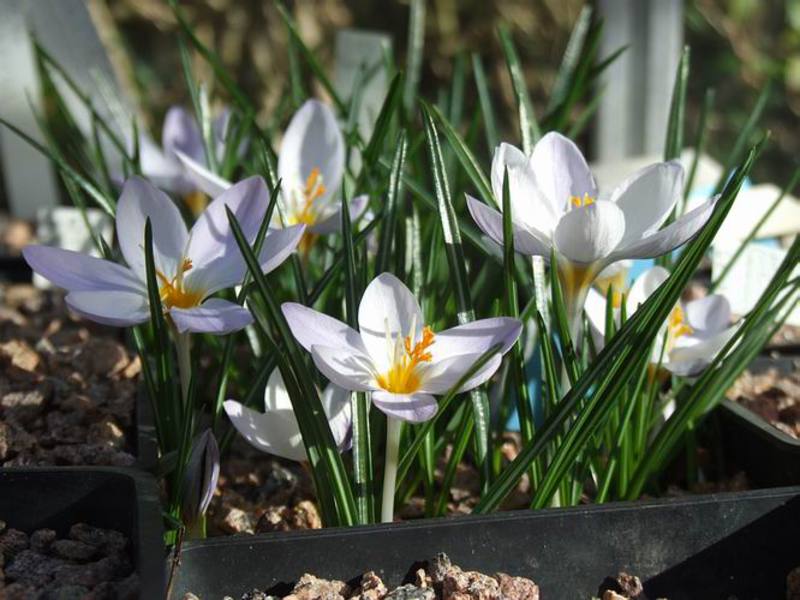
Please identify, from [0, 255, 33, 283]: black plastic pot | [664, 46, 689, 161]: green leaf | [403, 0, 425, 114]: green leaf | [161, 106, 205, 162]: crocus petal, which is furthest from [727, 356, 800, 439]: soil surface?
[0, 255, 33, 283]: black plastic pot

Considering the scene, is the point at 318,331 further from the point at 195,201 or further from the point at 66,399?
the point at 195,201

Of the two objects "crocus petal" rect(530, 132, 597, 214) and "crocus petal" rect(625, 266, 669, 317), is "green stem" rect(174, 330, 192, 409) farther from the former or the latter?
"crocus petal" rect(625, 266, 669, 317)

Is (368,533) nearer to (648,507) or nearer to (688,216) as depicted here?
(648,507)

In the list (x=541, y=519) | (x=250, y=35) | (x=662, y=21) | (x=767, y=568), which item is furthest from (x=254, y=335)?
(x=250, y=35)

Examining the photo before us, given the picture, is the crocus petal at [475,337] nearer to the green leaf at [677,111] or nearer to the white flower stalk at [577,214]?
the white flower stalk at [577,214]

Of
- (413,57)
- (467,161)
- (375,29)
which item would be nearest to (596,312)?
(467,161)

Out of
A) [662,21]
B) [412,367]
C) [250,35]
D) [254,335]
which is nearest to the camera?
[412,367]
